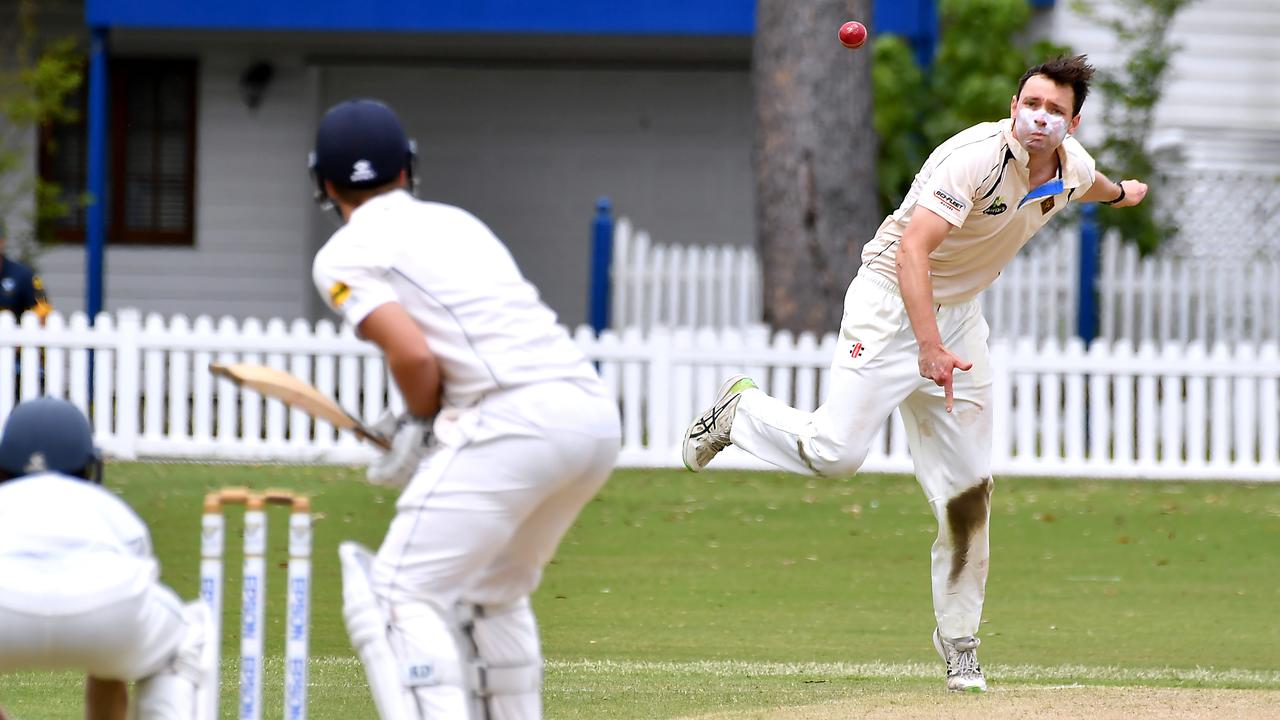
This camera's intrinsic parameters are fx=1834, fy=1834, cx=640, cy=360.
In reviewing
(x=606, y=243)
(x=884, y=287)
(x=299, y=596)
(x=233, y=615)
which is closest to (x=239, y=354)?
(x=606, y=243)

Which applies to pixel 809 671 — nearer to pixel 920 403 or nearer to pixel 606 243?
pixel 920 403

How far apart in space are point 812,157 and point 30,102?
8.06 m

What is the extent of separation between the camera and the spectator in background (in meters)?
14.0

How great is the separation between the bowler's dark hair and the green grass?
2293 mm

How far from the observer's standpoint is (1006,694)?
256 inches

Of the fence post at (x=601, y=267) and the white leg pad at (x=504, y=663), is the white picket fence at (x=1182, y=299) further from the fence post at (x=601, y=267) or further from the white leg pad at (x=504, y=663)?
the white leg pad at (x=504, y=663)

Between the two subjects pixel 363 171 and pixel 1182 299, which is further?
pixel 1182 299

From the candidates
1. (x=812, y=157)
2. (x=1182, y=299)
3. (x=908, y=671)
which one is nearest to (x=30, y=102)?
(x=812, y=157)

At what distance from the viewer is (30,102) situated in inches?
704

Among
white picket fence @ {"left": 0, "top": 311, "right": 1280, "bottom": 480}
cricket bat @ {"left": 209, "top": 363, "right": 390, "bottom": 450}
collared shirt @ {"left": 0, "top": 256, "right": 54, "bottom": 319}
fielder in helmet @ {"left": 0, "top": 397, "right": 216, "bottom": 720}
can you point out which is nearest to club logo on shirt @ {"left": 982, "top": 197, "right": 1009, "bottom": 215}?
cricket bat @ {"left": 209, "top": 363, "right": 390, "bottom": 450}

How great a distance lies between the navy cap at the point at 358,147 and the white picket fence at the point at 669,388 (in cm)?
919

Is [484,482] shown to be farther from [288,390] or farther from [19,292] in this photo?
[19,292]

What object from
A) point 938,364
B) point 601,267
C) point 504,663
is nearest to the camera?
point 504,663

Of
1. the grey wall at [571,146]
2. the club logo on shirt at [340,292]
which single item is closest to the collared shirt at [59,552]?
the club logo on shirt at [340,292]
